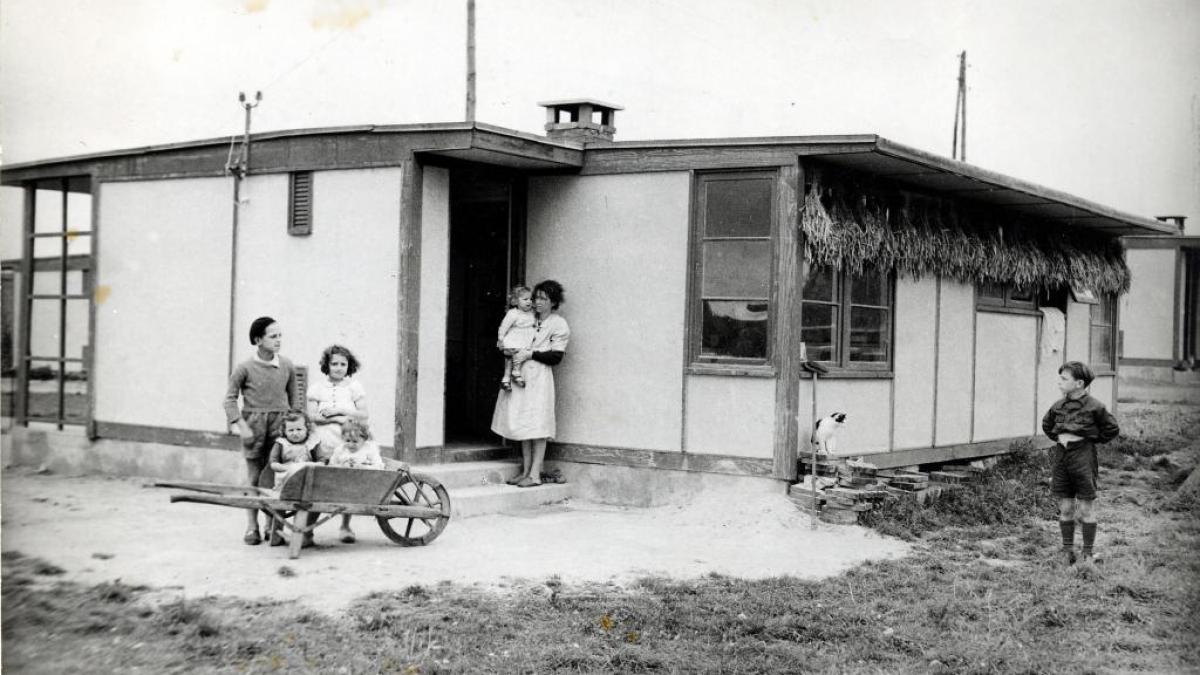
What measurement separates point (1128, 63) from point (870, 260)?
3.87m

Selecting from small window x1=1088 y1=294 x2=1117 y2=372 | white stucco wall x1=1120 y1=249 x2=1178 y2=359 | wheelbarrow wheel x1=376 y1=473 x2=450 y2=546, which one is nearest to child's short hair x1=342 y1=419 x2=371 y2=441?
wheelbarrow wheel x1=376 y1=473 x2=450 y2=546

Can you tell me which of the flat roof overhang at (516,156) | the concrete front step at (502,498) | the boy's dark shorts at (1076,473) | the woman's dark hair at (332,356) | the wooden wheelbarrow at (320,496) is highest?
the flat roof overhang at (516,156)

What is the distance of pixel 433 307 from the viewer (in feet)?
34.0

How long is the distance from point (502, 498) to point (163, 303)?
14.9 feet

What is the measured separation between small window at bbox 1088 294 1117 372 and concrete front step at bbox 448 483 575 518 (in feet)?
31.2

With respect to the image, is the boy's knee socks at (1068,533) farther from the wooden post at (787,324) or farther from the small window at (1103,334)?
the small window at (1103,334)

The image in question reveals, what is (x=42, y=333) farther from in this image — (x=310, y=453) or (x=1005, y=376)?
(x=1005, y=376)

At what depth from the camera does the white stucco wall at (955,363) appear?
492 inches

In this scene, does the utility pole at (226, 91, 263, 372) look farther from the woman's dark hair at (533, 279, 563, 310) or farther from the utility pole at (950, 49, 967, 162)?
the utility pole at (950, 49, 967, 162)

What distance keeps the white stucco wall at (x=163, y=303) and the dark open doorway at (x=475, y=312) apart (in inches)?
97.9

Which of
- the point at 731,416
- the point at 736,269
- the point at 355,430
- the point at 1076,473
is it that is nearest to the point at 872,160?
the point at 736,269

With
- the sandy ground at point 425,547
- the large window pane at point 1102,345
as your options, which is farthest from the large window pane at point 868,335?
the large window pane at point 1102,345

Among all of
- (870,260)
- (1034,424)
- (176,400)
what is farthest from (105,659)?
(1034,424)

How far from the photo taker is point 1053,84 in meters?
10.2
